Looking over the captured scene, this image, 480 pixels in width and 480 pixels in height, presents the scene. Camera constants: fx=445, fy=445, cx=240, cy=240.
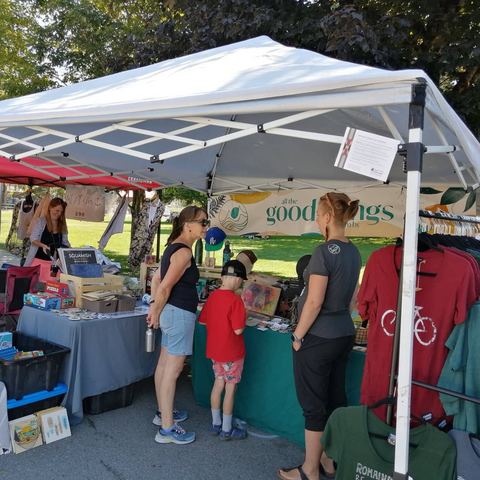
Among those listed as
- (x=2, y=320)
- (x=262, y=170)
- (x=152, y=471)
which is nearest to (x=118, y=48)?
(x=262, y=170)

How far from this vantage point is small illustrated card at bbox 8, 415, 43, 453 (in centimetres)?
291

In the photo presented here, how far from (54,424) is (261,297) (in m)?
1.90

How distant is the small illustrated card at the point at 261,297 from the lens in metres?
3.91

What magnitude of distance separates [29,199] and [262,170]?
14.4ft

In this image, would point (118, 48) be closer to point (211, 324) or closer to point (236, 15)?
point (236, 15)

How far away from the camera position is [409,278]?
1.74m

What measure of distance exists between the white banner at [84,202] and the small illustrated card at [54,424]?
4909 millimetres

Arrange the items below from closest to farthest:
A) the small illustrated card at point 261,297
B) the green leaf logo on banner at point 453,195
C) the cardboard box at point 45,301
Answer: the cardboard box at point 45,301, the small illustrated card at point 261,297, the green leaf logo on banner at point 453,195

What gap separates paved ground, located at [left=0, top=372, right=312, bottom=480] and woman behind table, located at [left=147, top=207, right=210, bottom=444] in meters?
0.16

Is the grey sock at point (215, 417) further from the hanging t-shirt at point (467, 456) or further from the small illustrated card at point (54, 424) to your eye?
the hanging t-shirt at point (467, 456)

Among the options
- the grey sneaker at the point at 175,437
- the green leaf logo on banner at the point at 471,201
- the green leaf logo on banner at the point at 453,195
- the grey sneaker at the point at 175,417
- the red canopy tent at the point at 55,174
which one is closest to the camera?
the grey sneaker at the point at 175,437

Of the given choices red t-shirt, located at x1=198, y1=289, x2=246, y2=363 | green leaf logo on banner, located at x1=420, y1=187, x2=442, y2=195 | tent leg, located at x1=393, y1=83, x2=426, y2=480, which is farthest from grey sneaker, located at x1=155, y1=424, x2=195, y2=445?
green leaf logo on banner, located at x1=420, y1=187, x2=442, y2=195

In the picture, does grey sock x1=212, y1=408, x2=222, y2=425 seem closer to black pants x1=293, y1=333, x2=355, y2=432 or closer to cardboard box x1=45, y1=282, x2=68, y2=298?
black pants x1=293, y1=333, x2=355, y2=432

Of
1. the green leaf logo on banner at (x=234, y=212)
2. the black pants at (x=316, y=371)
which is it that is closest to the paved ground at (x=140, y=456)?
the black pants at (x=316, y=371)
